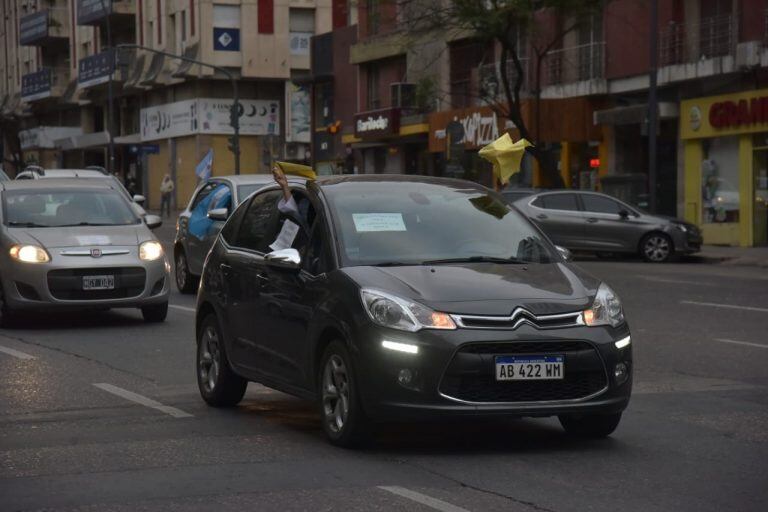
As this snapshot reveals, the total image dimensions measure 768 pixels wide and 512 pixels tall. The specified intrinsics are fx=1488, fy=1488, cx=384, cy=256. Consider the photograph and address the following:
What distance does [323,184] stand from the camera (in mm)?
9398

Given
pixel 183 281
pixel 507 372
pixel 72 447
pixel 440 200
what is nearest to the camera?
pixel 507 372

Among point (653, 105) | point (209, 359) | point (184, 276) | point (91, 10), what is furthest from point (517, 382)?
point (91, 10)

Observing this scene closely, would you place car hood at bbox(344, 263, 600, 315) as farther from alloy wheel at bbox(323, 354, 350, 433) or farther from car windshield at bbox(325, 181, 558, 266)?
alloy wheel at bbox(323, 354, 350, 433)

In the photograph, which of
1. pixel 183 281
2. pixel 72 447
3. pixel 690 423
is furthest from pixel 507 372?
pixel 183 281

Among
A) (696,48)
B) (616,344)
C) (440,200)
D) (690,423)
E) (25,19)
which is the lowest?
(690,423)

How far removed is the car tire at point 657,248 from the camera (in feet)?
99.8

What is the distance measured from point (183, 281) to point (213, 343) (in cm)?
1080

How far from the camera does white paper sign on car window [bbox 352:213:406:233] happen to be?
8945 mm

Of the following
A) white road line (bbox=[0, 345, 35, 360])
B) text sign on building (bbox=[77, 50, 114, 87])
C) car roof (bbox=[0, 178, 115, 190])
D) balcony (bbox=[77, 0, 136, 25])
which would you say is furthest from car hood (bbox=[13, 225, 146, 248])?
balcony (bbox=[77, 0, 136, 25])

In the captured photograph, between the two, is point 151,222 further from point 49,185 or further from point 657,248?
point 657,248

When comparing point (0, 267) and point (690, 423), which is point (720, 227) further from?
point (690, 423)

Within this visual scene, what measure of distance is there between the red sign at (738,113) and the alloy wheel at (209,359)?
2491 cm

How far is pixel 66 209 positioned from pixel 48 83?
235 feet

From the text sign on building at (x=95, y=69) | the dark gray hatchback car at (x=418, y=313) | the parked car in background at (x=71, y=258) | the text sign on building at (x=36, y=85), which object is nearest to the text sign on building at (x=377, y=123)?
the text sign on building at (x=95, y=69)
